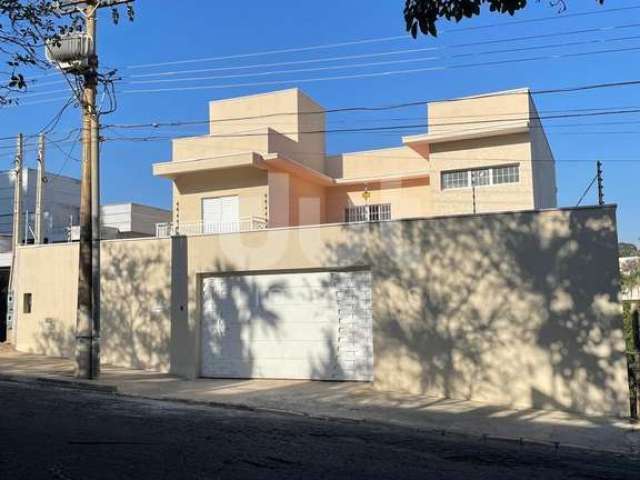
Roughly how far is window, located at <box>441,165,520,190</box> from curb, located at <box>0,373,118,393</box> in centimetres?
1531

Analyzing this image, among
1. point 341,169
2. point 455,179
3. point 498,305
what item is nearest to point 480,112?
point 455,179

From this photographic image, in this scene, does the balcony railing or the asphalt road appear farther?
the balcony railing

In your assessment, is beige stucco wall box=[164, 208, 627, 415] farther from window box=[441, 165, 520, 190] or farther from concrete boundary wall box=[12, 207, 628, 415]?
window box=[441, 165, 520, 190]

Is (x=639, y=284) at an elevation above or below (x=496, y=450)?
above

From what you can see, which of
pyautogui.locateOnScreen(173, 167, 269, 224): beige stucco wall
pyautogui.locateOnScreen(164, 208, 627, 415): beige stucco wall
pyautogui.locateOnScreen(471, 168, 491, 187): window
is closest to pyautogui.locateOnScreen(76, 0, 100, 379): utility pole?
pyautogui.locateOnScreen(164, 208, 627, 415): beige stucco wall

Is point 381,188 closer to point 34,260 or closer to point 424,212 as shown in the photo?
point 424,212

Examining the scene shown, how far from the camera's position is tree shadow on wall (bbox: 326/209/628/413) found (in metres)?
11.9

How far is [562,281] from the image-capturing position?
12219 millimetres

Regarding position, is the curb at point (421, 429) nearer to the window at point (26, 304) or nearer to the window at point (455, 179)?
the window at point (26, 304)

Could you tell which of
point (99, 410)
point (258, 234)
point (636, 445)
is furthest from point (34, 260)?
point (636, 445)

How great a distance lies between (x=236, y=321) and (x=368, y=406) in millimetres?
4931

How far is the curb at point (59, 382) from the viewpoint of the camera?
44.5ft

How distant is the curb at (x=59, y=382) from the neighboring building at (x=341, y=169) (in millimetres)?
10545

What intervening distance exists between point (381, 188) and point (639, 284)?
15.1 metres
